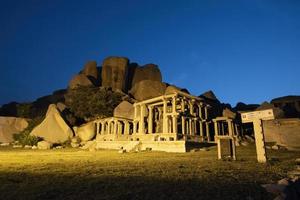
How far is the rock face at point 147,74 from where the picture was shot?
2534 inches

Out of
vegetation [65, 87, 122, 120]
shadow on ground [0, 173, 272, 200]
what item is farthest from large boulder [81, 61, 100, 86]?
shadow on ground [0, 173, 272, 200]

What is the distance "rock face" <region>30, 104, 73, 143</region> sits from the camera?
123ft

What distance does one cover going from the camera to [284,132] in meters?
28.7

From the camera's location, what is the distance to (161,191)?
5.62 metres

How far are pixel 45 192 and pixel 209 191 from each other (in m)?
4.58

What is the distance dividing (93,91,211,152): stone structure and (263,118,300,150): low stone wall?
28.7ft

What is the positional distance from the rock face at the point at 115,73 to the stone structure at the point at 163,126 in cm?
2174

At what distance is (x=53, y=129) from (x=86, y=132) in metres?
6.02

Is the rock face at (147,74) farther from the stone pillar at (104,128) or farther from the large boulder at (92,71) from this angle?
the stone pillar at (104,128)

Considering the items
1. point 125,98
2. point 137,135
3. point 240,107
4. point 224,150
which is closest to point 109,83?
point 125,98

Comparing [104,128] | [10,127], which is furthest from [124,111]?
[10,127]

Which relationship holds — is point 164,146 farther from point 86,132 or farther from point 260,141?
point 86,132

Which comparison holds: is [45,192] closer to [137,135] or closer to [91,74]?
[137,135]

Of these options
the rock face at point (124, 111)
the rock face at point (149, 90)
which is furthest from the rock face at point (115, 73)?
the rock face at point (124, 111)
